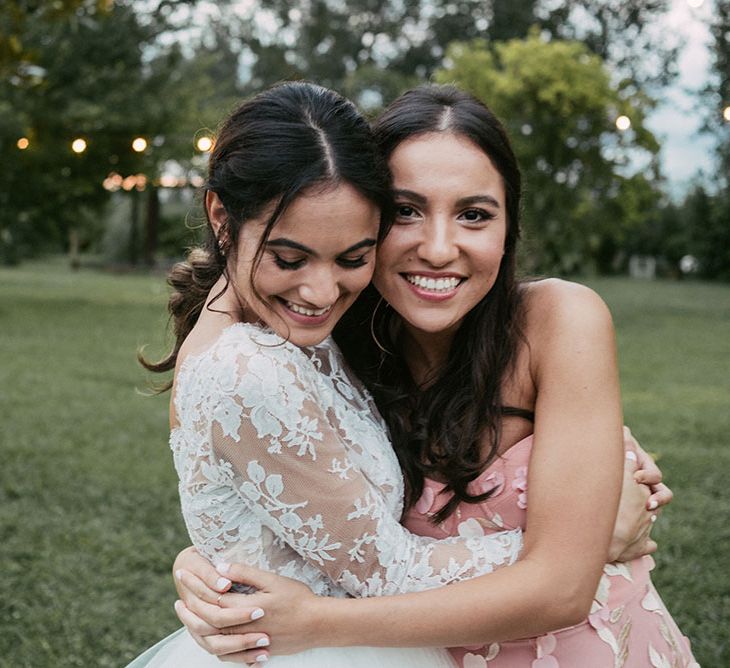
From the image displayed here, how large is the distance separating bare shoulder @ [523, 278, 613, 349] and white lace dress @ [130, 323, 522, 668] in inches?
17.5

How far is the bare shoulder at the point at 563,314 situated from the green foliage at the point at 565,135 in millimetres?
16923

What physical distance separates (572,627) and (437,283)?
32.1 inches

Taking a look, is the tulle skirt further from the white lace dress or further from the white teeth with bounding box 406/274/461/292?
the white teeth with bounding box 406/274/461/292

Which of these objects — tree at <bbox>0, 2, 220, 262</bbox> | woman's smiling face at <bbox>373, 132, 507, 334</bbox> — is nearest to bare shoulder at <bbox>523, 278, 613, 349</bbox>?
woman's smiling face at <bbox>373, 132, 507, 334</bbox>

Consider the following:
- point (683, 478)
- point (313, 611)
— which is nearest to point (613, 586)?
point (313, 611)

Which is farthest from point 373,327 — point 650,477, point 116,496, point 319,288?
point 116,496

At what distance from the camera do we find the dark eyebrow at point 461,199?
87.0 inches

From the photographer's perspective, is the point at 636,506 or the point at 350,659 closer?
the point at 350,659

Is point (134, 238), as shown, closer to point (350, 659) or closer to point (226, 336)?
point (226, 336)

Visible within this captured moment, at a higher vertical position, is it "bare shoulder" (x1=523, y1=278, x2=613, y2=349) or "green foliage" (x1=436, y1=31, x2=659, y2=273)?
"bare shoulder" (x1=523, y1=278, x2=613, y2=349)

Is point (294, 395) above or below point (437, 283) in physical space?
below

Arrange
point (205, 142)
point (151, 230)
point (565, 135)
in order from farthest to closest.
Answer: point (151, 230) → point (565, 135) → point (205, 142)

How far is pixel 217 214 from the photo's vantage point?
2.17 m

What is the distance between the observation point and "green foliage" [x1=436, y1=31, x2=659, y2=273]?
757 inches
